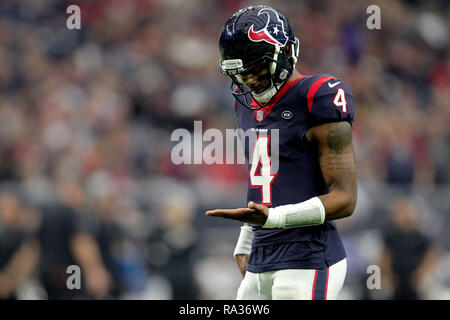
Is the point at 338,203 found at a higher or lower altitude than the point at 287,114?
lower

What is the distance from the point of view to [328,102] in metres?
3.38

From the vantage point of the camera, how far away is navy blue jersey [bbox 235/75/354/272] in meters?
3.43

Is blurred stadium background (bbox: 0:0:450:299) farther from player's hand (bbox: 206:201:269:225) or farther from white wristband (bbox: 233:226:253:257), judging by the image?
player's hand (bbox: 206:201:269:225)

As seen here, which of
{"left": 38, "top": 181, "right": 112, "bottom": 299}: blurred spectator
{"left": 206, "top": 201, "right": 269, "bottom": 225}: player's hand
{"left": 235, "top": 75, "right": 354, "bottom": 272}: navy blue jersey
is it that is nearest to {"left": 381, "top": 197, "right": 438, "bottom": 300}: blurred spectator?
{"left": 38, "top": 181, "right": 112, "bottom": 299}: blurred spectator

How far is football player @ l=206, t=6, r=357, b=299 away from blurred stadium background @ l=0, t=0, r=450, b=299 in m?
4.09

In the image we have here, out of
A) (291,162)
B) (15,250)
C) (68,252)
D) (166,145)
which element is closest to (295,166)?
(291,162)

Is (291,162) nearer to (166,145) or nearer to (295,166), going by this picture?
(295,166)

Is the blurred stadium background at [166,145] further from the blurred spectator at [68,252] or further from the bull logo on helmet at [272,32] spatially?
the bull logo on helmet at [272,32]

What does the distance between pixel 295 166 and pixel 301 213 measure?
0.92 ft

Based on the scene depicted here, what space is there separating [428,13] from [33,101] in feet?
22.6

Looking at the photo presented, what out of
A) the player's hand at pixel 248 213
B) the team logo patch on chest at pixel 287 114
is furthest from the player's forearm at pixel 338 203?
the team logo patch on chest at pixel 287 114

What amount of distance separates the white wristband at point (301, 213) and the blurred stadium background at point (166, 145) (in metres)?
4.34

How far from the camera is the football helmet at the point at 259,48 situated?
11.6 feet

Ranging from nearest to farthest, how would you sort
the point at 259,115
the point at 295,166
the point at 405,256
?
1. the point at 295,166
2. the point at 259,115
3. the point at 405,256
